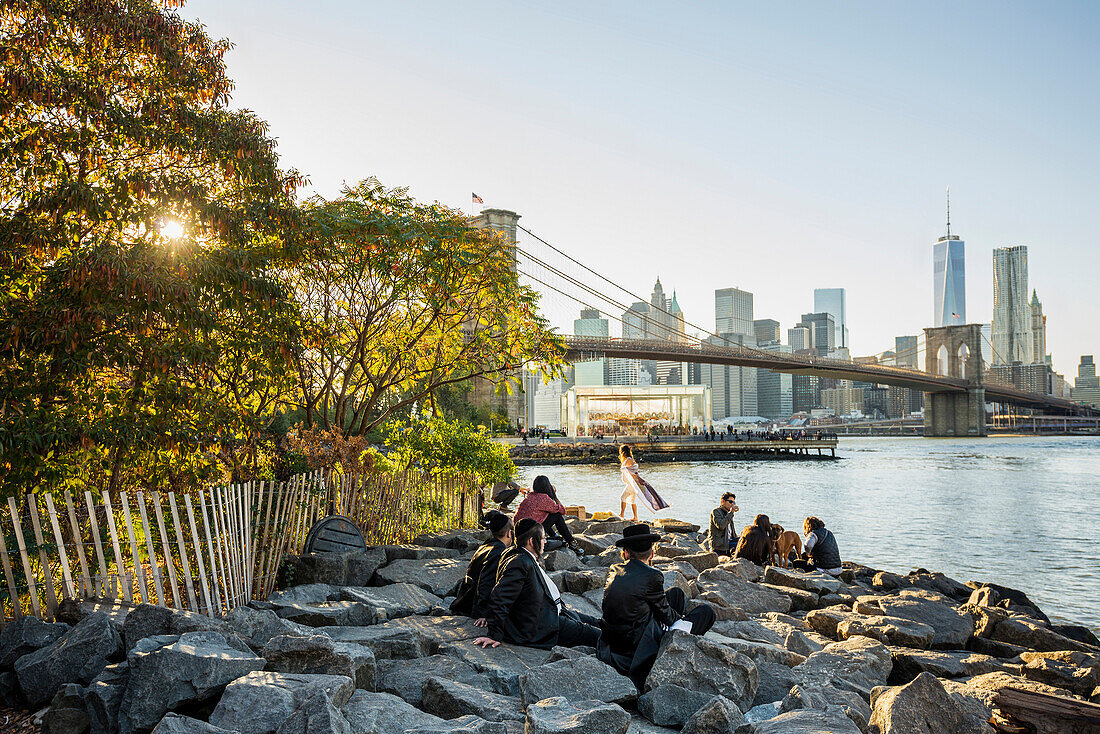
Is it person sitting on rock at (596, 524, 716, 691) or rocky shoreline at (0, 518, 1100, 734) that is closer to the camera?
rocky shoreline at (0, 518, 1100, 734)

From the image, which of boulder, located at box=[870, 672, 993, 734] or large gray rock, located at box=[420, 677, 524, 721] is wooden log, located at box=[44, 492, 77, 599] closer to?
large gray rock, located at box=[420, 677, 524, 721]

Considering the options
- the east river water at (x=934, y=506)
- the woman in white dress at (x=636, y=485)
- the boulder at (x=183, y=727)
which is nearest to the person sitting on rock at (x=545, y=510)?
the woman in white dress at (x=636, y=485)

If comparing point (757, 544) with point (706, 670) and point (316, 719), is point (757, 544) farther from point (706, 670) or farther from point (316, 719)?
point (316, 719)

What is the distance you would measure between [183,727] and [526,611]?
8.41 feet

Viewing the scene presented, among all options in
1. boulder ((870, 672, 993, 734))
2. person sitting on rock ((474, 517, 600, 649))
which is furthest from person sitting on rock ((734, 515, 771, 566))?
boulder ((870, 672, 993, 734))

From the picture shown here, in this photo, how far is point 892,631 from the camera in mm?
6723

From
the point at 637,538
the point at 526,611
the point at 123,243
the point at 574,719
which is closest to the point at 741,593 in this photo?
the point at 526,611

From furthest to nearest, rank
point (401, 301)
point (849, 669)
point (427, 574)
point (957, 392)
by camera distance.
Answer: point (957, 392)
point (401, 301)
point (427, 574)
point (849, 669)

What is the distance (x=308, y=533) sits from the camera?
726 centimetres

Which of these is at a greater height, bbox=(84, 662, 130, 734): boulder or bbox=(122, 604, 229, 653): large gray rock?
bbox=(122, 604, 229, 653): large gray rock

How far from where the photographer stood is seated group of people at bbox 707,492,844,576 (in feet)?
33.5

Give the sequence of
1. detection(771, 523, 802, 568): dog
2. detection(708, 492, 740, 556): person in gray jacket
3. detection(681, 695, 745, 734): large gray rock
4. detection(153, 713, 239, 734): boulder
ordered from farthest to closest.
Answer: detection(708, 492, 740, 556): person in gray jacket < detection(771, 523, 802, 568): dog < detection(681, 695, 745, 734): large gray rock < detection(153, 713, 239, 734): boulder

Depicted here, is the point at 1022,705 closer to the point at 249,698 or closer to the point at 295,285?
the point at 249,698

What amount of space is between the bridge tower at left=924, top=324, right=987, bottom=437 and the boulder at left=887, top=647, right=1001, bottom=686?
73140mm
